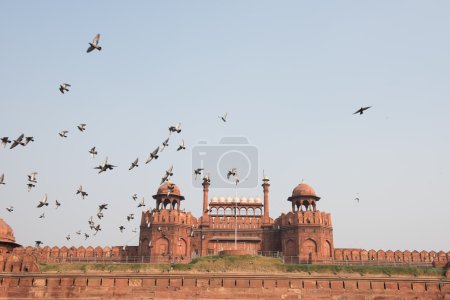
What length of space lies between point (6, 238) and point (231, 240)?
901 inches

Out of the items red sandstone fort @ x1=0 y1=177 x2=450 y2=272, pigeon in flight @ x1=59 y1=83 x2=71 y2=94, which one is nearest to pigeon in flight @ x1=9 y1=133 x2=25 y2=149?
pigeon in flight @ x1=59 y1=83 x2=71 y2=94

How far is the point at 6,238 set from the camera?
3916 cm

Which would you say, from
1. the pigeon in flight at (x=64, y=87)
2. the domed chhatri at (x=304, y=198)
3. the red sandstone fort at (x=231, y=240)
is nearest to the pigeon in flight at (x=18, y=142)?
the pigeon in flight at (x=64, y=87)

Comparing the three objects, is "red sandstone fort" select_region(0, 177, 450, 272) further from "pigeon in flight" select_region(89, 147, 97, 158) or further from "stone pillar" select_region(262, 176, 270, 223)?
"pigeon in flight" select_region(89, 147, 97, 158)

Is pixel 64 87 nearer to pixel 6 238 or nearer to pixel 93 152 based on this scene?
pixel 93 152

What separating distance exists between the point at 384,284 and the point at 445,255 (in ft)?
44.3

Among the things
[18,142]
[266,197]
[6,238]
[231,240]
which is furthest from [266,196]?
[18,142]

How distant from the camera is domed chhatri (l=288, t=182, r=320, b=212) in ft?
143

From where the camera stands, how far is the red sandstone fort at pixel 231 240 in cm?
4062

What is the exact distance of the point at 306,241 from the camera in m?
40.9

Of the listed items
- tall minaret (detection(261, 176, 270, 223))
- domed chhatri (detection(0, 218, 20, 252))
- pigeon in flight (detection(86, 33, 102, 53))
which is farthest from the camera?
tall minaret (detection(261, 176, 270, 223))

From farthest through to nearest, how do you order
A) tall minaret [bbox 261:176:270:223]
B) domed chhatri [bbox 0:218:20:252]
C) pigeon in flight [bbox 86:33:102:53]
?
tall minaret [bbox 261:176:270:223]
domed chhatri [bbox 0:218:20:252]
pigeon in flight [bbox 86:33:102:53]

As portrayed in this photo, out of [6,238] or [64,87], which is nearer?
[64,87]

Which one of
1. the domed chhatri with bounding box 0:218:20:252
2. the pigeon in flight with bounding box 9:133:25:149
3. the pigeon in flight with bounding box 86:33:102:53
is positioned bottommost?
the domed chhatri with bounding box 0:218:20:252
